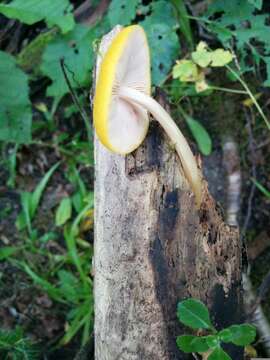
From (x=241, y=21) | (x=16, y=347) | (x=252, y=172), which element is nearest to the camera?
(x=16, y=347)

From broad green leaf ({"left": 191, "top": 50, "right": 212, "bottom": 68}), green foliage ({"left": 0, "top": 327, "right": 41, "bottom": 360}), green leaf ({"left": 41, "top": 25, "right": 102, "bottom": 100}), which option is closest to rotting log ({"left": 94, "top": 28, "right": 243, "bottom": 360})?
green foliage ({"left": 0, "top": 327, "right": 41, "bottom": 360})

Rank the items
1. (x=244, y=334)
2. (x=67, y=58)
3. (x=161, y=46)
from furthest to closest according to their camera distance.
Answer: (x=67, y=58)
(x=161, y=46)
(x=244, y=334)

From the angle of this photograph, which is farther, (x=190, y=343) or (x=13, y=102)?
(x=13, y=102)

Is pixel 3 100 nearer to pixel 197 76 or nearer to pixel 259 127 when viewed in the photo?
pixel 197 76

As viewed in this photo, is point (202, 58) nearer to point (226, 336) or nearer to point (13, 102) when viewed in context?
point (13, 102)

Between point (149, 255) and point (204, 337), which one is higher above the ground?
point (149, 255)

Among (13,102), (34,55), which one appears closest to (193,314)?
(13,102)

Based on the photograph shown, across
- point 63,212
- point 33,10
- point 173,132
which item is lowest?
point 63,212

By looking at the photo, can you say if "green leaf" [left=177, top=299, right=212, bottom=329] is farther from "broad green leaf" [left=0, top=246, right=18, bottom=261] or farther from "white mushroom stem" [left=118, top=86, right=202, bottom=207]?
"broad green leaf" [left=0, top=246, right=18, bottom=261]
